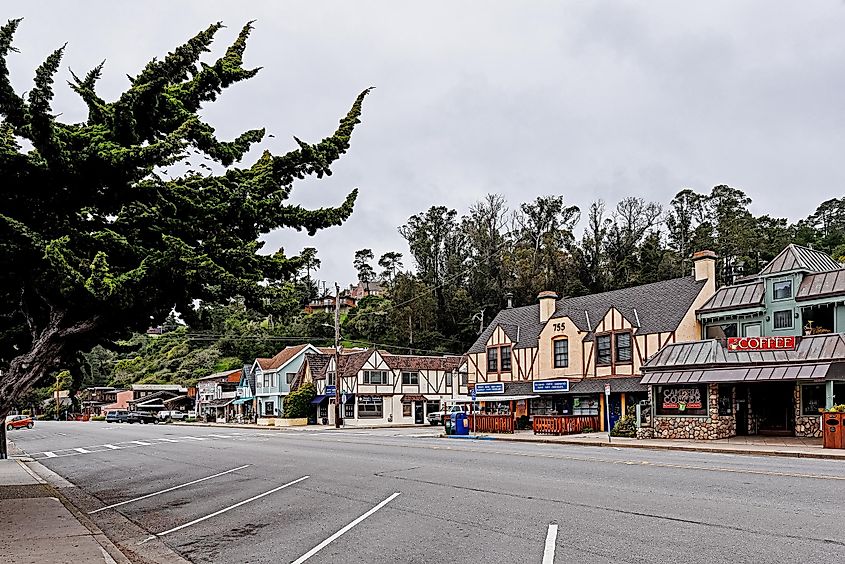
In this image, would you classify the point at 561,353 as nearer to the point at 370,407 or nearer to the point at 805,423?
the point at 805,423

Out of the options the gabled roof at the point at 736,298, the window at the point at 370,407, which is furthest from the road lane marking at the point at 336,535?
the window at the point at 370,407

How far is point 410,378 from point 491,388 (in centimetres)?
1884

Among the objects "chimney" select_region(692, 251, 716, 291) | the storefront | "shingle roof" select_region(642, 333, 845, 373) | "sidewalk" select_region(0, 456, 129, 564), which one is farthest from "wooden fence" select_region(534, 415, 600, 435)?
"sidewalk" select_region(0, 456, 129, 564)

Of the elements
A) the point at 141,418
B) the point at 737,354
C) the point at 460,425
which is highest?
the point at 737,354

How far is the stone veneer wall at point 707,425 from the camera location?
30.3 m

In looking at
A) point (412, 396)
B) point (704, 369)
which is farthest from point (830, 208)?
point (704, 369)

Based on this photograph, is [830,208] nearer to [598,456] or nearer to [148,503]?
[598,456]

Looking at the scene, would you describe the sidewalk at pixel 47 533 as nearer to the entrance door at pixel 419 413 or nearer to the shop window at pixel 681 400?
the shop window at pixel 681 400

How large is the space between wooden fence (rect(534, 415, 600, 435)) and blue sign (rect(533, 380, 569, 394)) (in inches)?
128

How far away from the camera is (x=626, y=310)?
4122cm

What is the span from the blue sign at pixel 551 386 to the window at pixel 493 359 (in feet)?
17.6

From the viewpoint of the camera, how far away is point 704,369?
102 ft

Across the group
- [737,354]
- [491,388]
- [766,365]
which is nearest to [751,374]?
[766,365]

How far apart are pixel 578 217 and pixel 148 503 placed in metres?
82.7
